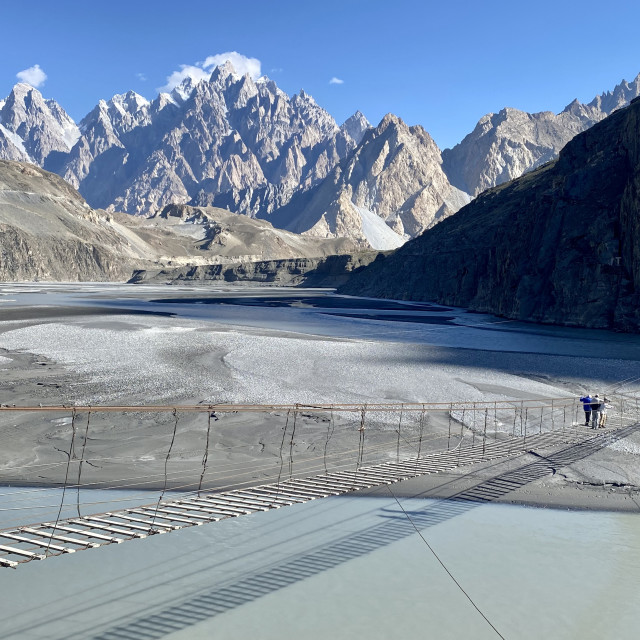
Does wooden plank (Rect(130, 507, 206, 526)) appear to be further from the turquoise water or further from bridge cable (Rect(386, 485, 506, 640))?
bridge cable (Rect(386, 485, 506, 640))

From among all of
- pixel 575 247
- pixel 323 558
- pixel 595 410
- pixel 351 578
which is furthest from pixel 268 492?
pixel 575 247

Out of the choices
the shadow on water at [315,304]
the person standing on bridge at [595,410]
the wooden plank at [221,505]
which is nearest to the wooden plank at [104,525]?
the wooden plank at [221,505]

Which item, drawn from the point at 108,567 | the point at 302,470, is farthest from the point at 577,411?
the point at 108,567

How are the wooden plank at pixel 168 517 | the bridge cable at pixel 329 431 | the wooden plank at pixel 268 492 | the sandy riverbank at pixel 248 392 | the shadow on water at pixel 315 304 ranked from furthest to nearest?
the shadow on water at pixel 315 304 → the bridge cable at pixel 329 431 → the sandy riverbank at pixel 248 392 → the wooden plank at pixel 268 492 → the wooden plank at pixel 168 517

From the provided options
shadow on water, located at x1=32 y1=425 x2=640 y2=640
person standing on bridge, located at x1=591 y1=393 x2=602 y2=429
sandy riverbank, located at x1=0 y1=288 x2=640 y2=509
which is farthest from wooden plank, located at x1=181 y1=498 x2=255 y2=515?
person standing on bridge, located at x1=591 y1=393 x2=602 y2=429

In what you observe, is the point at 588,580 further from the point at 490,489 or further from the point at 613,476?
the point at 613,476

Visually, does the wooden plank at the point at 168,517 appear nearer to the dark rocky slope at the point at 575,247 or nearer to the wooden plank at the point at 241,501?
the wooden plank at the point at 241,501
